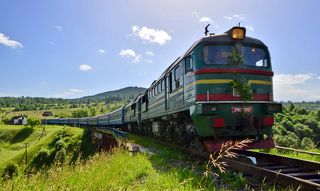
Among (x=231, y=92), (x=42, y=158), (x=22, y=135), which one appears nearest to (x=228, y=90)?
(x=231, y=92)

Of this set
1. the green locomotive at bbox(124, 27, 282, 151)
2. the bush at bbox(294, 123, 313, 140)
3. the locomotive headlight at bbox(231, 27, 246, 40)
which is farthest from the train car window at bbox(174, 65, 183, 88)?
the bush at bbox(294, 123, 313, 140)

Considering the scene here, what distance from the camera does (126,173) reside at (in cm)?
784

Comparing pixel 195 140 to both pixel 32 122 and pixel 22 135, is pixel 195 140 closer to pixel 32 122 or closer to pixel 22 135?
pixel 22 135

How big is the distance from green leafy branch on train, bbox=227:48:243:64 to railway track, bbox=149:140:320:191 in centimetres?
299

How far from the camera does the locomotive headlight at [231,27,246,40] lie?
1028 cm

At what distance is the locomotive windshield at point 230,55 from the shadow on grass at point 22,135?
330ft

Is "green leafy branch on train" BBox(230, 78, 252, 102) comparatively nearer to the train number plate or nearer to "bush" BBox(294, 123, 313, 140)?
the train number plate

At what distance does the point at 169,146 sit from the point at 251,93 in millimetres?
5775

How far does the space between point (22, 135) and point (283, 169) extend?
10726cm

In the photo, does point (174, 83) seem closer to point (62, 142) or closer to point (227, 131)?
point (227, 131)

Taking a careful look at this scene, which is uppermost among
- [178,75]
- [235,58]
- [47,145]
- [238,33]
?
[238,33]

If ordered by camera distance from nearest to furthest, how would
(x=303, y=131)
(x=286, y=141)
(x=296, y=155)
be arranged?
(x=296, y=155)
(x=286, y=141)
(x=303, y=131)

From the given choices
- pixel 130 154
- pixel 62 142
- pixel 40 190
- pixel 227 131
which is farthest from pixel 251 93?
pixel 62 142

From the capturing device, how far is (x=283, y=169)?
7621 millimetres
